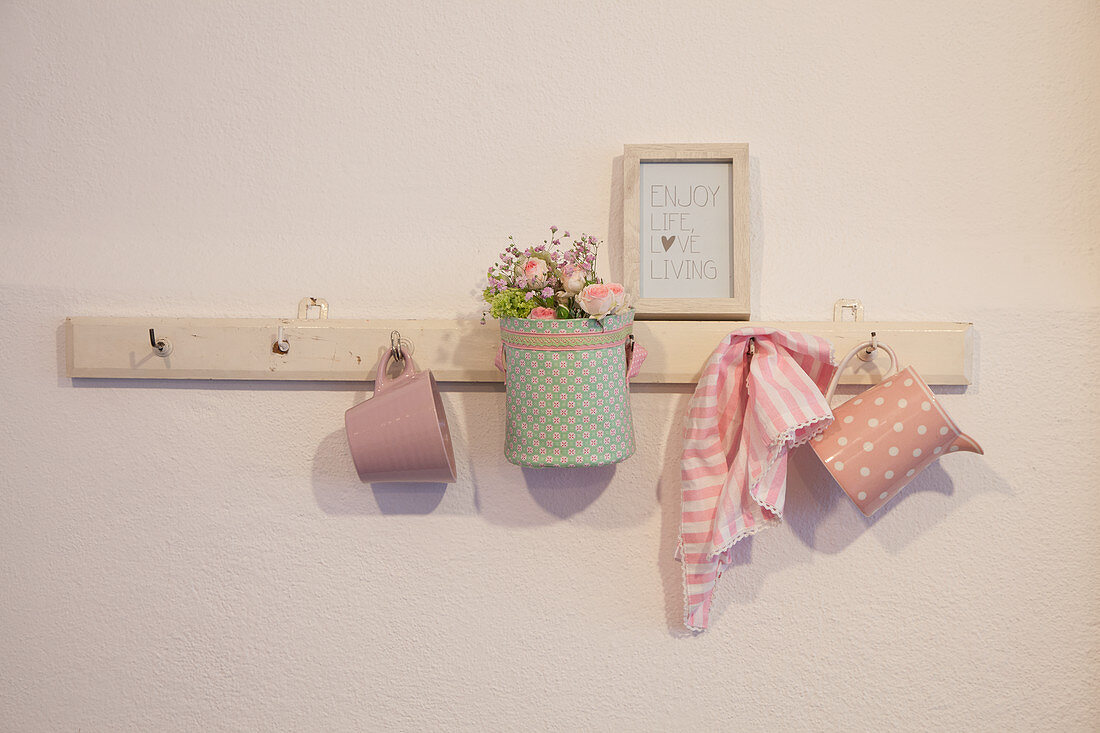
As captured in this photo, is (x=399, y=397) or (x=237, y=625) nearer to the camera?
(x=399, y=397)

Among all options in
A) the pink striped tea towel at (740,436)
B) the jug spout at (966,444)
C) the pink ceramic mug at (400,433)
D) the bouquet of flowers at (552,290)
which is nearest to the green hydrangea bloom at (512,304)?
the bouquet of flowers at (552,290)

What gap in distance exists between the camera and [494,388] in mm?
966

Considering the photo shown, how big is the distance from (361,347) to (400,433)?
153 mm

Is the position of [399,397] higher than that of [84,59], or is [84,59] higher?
[84,59]

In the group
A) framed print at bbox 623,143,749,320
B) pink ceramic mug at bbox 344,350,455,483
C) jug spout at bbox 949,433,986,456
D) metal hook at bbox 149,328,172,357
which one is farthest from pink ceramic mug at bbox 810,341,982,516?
metal hook at bbox 149,328,172,357

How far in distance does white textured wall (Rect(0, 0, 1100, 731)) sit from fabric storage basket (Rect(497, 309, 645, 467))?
14 centimetres

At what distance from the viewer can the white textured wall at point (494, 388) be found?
94cm

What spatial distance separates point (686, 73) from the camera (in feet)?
3.12

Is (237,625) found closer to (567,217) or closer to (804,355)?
(567,217)

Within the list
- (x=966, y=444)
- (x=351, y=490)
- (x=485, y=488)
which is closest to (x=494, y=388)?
(x=485, y=488)

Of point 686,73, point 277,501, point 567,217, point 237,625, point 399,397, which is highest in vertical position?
point 686,73

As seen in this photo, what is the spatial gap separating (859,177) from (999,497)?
458 millimetres

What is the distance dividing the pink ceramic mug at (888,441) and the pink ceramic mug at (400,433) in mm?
456

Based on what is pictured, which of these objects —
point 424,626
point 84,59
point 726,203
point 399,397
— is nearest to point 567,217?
point 726,203
